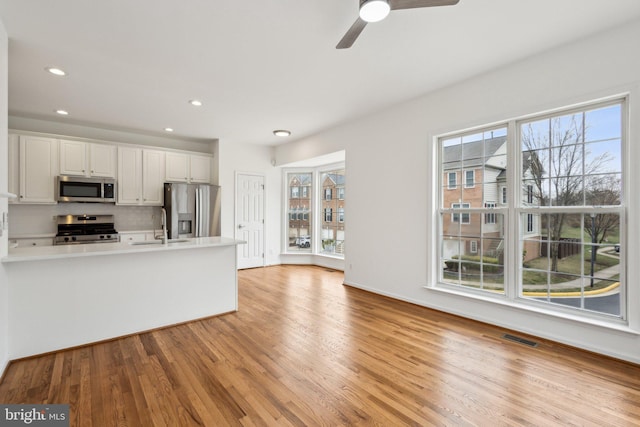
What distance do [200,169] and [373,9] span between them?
5030mm

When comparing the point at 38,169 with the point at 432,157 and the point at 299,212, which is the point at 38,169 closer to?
the point at 299,212

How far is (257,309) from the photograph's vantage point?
376 cm

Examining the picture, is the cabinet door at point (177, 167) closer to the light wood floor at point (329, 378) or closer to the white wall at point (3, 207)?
the white wall at point (3, 207)

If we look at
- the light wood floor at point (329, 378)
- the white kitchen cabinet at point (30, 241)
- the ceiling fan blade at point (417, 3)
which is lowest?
the light wood floor at point (329, 378)

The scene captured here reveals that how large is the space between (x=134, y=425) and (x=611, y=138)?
412 centimetres

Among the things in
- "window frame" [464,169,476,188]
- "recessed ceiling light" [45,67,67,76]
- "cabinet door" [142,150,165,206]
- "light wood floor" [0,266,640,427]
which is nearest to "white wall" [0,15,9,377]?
"light wood floor" [0,266,640,427]

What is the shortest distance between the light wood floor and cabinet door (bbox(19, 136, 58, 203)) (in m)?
3.11

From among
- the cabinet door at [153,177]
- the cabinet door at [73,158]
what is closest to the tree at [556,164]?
the cabinet door at [153,177]

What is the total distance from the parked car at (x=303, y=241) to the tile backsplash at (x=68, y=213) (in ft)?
9.52

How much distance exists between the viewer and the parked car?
6957mm

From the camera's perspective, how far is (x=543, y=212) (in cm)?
296

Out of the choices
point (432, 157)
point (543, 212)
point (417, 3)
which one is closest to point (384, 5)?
point (417, 3)

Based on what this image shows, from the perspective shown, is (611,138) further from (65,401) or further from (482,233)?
(65,401)

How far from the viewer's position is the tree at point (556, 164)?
2756 mm
